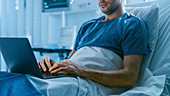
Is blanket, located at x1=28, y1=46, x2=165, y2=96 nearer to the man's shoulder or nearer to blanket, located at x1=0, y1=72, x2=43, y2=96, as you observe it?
blanket, located at x1=0, y1=72, x2=43, y2=96

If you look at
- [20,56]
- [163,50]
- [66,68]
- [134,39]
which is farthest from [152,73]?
[20,56]

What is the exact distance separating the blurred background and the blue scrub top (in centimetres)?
116

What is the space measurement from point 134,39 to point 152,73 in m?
0.27

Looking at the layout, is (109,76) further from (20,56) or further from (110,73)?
(20,56)

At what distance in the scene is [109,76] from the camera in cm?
79

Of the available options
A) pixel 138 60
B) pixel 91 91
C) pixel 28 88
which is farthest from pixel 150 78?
pixel 28 88

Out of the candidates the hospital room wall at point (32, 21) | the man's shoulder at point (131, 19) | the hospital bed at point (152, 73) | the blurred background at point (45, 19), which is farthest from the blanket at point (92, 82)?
the hospital room wall at point (32, 21)

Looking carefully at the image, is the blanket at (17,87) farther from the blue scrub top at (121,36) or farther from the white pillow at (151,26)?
the white pillow at (151,26)

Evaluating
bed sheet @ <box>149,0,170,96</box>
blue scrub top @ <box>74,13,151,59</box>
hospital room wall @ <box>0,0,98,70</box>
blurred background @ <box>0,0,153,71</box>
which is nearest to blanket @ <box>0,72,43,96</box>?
blue scrub top @ <box>74,13,151,59</box>

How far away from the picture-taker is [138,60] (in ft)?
2.74

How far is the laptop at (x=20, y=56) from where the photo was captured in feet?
2.09

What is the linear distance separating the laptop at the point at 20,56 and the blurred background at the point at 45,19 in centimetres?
144

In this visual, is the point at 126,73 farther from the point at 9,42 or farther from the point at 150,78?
the point at 9,42

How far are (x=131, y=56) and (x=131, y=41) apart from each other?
0.28 feet
